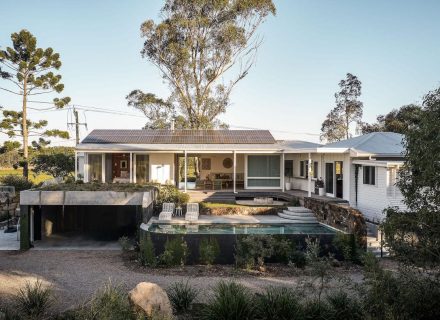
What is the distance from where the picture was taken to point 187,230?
1238 cm

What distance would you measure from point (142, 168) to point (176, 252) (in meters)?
12.4

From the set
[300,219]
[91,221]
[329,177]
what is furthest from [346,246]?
[91,221]

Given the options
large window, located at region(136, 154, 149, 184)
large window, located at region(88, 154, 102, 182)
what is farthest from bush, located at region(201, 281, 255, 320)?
large window, located at region(88, 154, 102, 182)

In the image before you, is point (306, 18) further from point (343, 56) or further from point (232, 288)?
point (232, 288)

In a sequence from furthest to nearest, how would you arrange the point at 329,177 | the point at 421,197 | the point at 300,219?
the point at 329,177
the point at 300,219
the point at 421,197

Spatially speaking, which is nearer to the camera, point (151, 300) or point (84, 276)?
point (151, 300)

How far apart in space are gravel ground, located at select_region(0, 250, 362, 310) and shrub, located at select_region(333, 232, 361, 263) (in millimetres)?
863

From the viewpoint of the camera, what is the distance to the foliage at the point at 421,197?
602 cm

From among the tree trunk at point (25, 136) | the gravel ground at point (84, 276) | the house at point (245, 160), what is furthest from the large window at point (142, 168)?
the gravel ground at point (84, 276)

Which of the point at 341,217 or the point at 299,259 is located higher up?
the point at 341,217

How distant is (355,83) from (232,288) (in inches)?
1366

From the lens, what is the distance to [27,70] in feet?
92.6

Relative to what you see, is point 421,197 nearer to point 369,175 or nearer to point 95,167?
point 369,175

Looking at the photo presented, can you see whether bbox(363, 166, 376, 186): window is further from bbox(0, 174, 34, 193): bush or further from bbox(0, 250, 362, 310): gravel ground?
bbox(0, 174, 34, 193): bush
